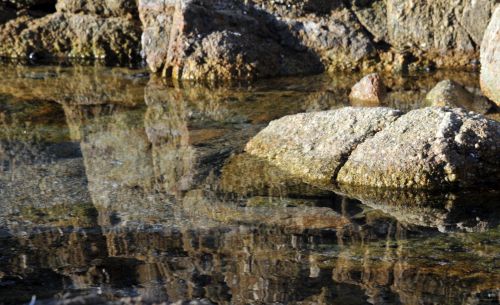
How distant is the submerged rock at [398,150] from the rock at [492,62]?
223 centimetres

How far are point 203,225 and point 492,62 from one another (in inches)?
175

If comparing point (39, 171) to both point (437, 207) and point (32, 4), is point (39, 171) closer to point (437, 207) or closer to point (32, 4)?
point (437, 207)

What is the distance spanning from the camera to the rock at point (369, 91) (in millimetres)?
8518

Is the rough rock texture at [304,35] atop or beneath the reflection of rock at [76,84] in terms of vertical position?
atop

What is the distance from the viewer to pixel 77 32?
1150 centimetres

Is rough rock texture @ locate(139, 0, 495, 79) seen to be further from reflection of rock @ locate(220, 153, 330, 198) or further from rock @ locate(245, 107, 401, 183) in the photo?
reflection of rock @ locate(220, 153, 330, 198)

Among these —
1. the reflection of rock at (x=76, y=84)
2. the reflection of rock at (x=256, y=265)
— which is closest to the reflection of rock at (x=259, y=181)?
the reflection of rock at (x=256, y=265)

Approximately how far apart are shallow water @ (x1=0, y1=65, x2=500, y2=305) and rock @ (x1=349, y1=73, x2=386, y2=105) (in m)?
0.81

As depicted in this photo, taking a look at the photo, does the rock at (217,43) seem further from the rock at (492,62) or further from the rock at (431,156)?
the rock at (431,156)

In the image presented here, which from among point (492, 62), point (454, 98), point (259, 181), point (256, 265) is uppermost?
point (492, 62)

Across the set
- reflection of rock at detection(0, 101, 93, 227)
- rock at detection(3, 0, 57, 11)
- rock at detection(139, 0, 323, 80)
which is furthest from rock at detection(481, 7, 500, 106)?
rock at detection(3, 0, 57, 11)

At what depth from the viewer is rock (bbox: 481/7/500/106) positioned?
7.90 m

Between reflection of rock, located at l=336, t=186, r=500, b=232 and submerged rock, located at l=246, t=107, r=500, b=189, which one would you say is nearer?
reflection of rock, located at l=336, t=186, r=500, b=232

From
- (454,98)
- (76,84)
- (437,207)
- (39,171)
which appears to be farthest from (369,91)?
(39,171)
